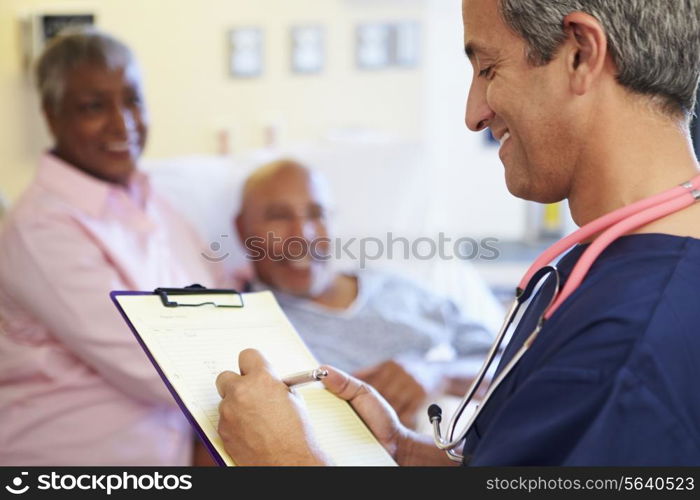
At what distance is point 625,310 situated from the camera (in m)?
0.80

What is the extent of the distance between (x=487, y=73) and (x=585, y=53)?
0.43 ft

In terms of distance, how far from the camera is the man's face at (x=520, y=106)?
918 mm

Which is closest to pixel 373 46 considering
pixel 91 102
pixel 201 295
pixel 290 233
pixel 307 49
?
pixel 307 49

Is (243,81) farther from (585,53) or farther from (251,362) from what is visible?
(585,53)

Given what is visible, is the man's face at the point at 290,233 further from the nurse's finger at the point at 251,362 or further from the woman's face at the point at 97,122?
the nurse's finger at the point at 251,362

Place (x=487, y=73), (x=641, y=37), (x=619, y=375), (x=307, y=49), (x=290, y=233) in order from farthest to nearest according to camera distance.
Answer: (x=307, y=49) < (x=290, y=233) < (x=487, y=73) < (x=641, y=37) < (x=619, y=375)

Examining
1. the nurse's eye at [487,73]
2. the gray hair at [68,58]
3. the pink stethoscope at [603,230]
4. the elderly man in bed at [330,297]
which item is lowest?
the elderly man in bed at [330,297]

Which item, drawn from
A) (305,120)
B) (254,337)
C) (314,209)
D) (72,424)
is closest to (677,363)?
(254,337)

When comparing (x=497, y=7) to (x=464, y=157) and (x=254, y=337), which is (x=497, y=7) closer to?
(x=254, y=337)

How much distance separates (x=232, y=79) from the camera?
3.08 metres

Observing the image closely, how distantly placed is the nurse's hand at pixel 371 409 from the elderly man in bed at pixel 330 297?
799 mm

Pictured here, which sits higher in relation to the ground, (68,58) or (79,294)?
(68,58)

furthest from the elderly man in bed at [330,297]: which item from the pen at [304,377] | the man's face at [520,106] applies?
the man's face at [520,106]

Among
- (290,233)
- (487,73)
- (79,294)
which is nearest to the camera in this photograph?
(487,73)
